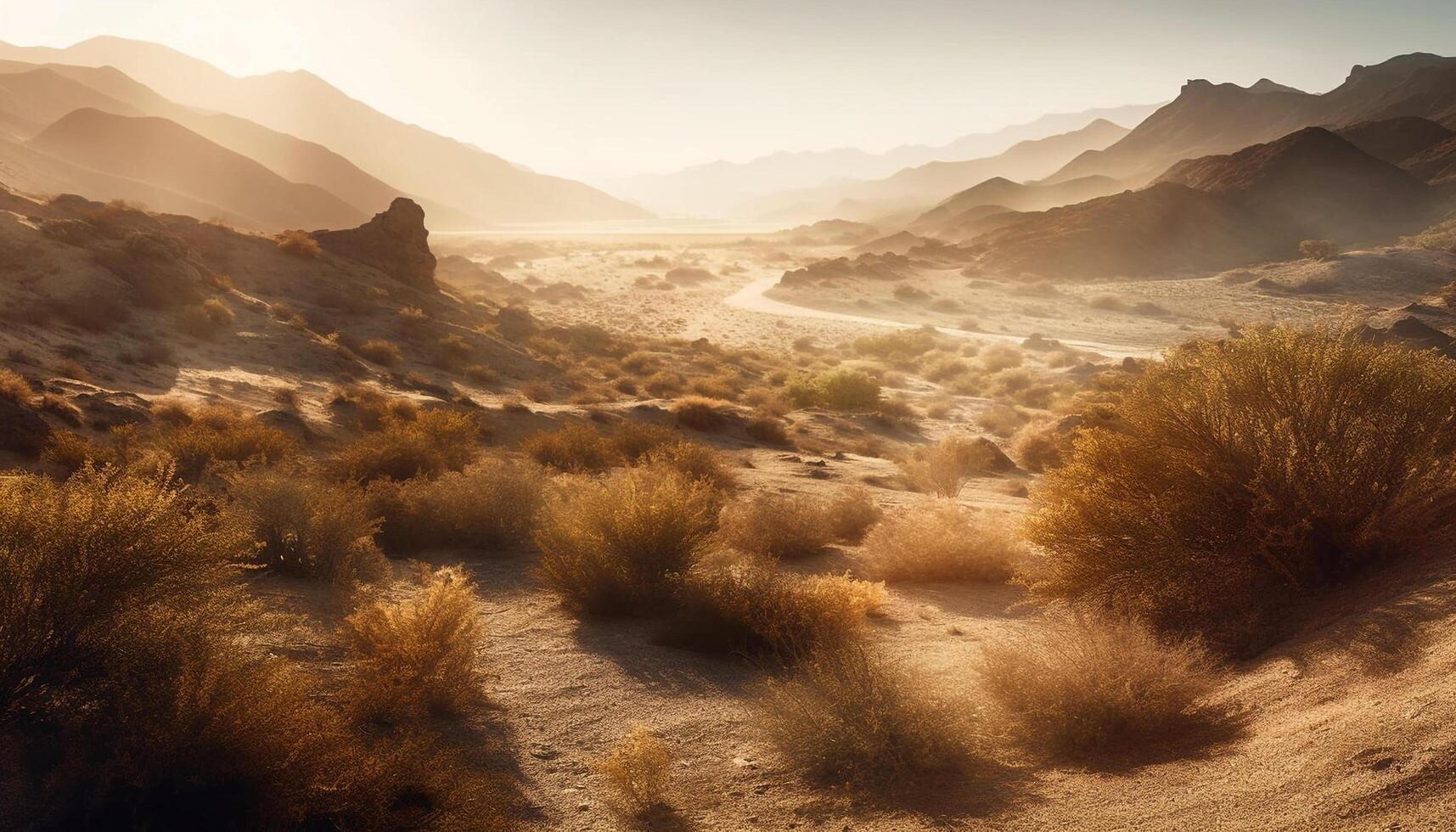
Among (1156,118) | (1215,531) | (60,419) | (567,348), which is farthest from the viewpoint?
(1156,118)

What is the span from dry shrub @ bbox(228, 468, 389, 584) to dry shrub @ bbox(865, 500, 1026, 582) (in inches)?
208

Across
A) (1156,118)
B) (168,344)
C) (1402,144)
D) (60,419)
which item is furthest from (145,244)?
(1156,118)

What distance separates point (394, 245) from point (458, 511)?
87.4ft

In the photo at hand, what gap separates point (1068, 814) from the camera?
12.9 ft

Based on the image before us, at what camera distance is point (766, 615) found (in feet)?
22.3

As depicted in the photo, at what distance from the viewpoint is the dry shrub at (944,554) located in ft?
29.6

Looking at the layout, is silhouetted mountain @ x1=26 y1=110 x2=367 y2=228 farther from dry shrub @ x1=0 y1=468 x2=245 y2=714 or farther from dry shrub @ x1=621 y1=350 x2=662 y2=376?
dry shrub @ x1=0 y1=468 x2=245 y2=714

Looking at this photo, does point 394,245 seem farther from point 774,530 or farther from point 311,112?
point 311,112

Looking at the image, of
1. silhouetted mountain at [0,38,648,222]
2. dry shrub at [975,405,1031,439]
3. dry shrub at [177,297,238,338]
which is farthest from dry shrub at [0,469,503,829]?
silhouetted mountain at [0,38,648,222]

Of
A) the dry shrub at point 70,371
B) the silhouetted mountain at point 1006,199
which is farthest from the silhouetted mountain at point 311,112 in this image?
the dry shrub at point 70,371

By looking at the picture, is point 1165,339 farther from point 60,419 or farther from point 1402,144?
point 1402,144

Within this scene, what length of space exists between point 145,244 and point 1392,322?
38278 mm

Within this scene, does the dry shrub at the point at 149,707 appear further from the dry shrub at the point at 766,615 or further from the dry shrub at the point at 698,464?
the dry shrub at the point at 698,464

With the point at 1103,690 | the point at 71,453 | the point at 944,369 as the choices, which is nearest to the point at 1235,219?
the point at 944,369
